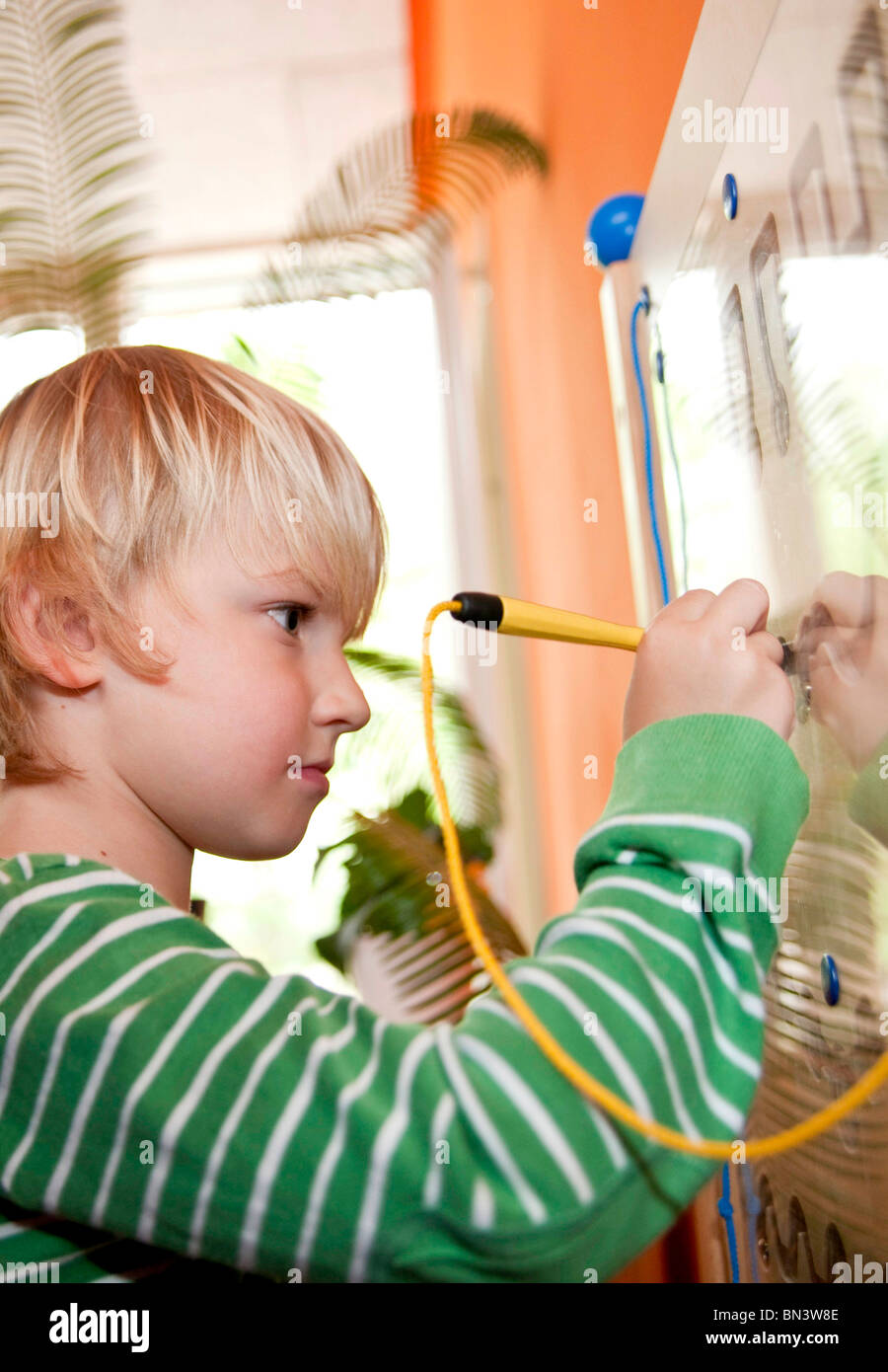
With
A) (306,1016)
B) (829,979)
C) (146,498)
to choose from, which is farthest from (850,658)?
(146,498)

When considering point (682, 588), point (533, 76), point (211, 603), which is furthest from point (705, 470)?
point (533, 76)

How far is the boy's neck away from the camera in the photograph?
65 centimetres

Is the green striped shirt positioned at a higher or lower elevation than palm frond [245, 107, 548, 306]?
lower

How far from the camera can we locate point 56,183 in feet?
6.08

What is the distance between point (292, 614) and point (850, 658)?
345 millimetres

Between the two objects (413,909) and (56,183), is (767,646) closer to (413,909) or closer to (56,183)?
(413,909)

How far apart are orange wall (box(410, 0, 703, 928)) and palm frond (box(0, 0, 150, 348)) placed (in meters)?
0.67

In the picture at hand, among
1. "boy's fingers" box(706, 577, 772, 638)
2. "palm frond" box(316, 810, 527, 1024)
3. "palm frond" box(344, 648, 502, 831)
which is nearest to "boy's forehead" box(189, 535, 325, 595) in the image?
"boy's fingers" box(706, 577, 772, 638)

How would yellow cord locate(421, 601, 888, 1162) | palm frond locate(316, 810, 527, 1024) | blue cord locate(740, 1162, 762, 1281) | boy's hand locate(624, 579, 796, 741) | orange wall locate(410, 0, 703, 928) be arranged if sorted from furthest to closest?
palm frond locate(316, 810, 527, 1024) → orange wall locate(410, 0, 703, 928) → blue cord locate(740, 1162, 762, 1281) → boy's hand locate(624, 579, 796, 741) → yellow cord locate(421, 601, 888, 1162)

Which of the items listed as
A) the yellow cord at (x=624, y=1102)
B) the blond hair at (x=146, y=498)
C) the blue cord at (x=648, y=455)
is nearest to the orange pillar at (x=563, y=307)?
the blue cord at (x=648, y=455)

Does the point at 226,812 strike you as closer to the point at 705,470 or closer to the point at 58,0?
the point at 705,470

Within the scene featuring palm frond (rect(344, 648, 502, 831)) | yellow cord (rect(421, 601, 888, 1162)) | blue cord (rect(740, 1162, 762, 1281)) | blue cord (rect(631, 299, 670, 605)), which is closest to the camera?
yellow cord (rect(421, 601, 888, 1162))

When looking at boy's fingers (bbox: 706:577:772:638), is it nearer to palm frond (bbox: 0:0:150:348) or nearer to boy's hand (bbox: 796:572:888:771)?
boy's hand (bbox: 796:572:888:771)
